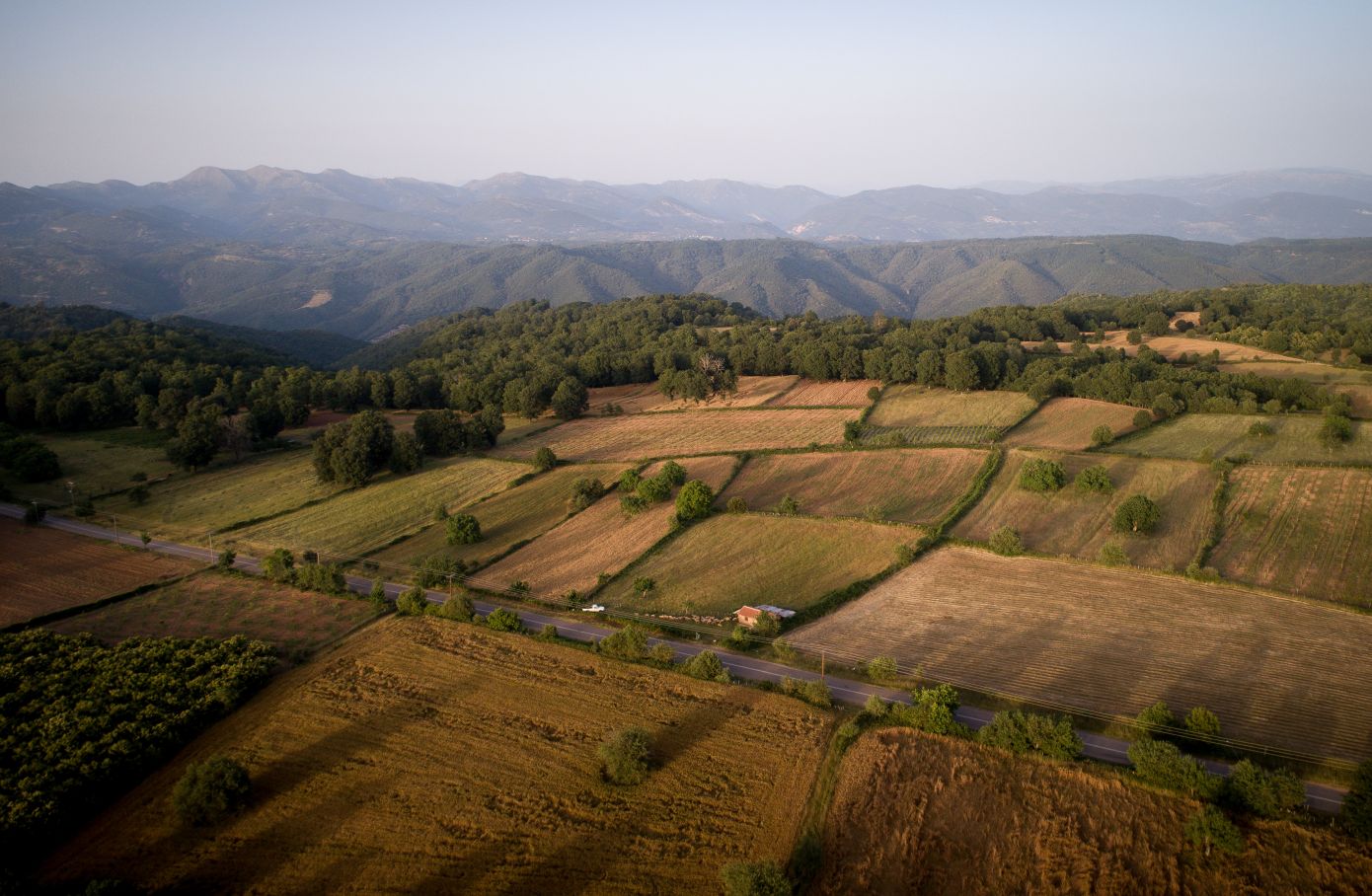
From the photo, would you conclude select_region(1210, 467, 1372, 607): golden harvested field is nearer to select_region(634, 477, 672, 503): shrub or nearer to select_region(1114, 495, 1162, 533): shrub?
select_region(1114, 495, 1162, 533): shrub

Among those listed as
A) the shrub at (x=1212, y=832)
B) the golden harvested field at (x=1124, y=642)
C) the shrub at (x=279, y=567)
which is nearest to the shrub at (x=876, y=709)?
the golden harvested field at (x=1124, y=642)

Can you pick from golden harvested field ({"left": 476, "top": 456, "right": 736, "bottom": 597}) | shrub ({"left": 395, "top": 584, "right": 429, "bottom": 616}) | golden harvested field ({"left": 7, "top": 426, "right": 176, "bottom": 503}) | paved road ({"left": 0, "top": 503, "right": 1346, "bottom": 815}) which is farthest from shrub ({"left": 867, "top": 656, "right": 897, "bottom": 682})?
golden harvested field ({"left": 7, "top": 426, "right": 176, "bottom": 503})

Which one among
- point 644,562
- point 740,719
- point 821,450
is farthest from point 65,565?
point 821,450

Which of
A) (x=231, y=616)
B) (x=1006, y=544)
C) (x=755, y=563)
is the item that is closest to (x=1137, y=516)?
(x=1006, y=544)

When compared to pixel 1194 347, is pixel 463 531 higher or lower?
lower

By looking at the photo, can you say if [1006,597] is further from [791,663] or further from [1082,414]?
[1082,414]

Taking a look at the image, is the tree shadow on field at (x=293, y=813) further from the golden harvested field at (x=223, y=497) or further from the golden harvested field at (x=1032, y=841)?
the golden harvested field at (x=223, y=497)

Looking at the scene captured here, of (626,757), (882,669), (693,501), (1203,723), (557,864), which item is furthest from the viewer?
(693,501)

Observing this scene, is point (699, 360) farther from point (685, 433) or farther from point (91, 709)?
point (91, 709)
